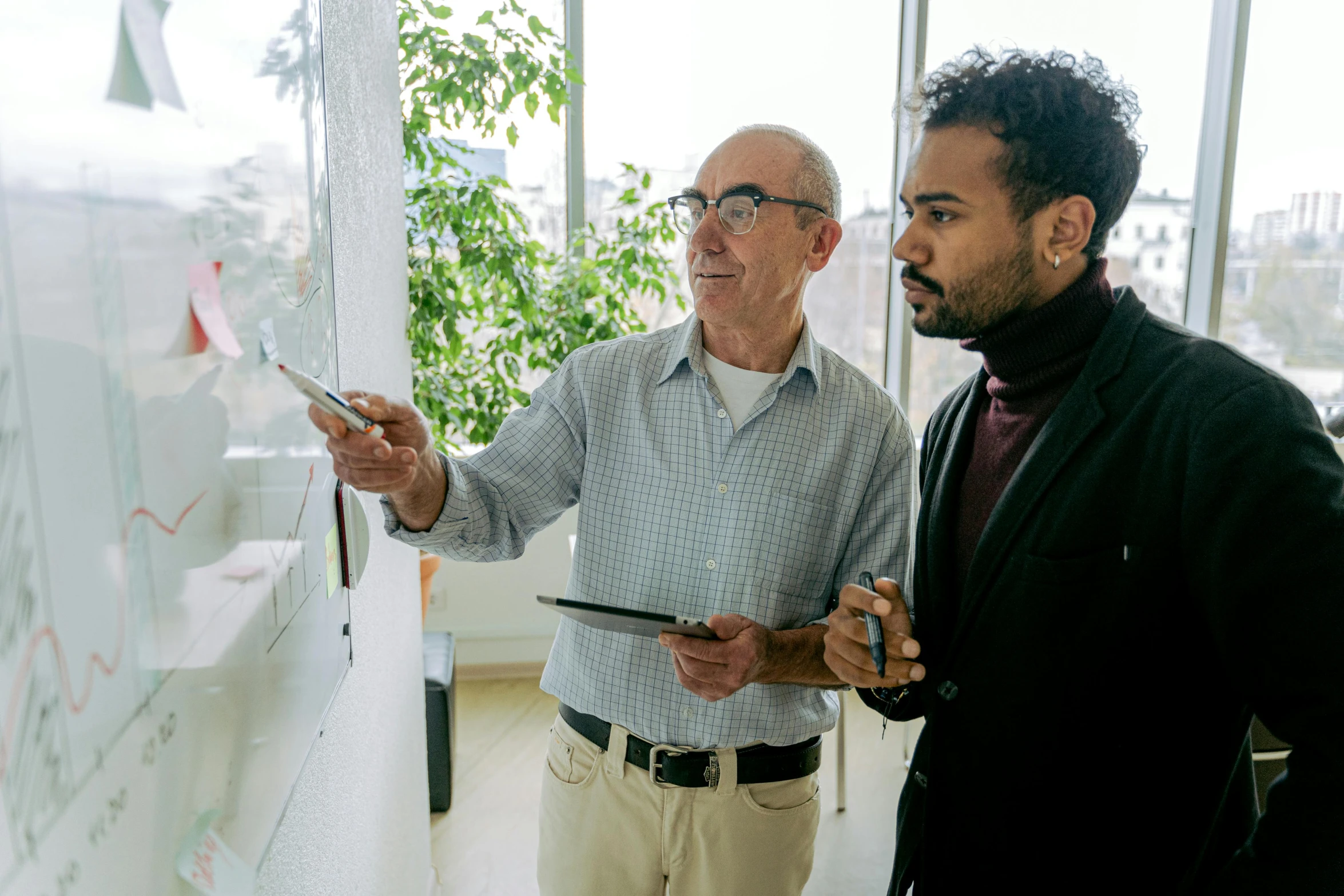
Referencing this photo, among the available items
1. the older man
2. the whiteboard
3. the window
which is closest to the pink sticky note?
the whiteboard

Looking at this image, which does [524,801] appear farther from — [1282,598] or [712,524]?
[1282,598]

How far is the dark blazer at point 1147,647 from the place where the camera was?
85cm

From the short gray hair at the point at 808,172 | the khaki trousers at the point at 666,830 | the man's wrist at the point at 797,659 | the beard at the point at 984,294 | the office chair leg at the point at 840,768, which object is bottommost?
the office chair leg at the point at 840,768

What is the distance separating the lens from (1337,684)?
32.8 inches

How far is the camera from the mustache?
1149 mm

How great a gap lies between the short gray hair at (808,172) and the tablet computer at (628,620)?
2.19 ft

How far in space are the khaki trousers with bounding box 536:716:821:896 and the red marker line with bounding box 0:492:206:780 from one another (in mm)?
878

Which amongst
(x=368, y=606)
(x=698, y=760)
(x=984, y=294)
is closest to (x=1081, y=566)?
(x=984, y=294)

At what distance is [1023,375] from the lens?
3.76ft

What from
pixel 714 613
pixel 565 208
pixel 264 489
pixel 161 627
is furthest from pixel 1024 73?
pixel 565 208

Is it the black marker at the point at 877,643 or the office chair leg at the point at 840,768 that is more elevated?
the black marker at the point at 877,643

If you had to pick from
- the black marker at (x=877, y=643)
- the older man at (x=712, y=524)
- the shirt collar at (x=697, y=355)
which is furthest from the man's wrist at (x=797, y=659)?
the shirt collar at (x=697, y=355)

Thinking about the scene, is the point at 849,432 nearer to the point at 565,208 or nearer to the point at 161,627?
the point at 161,627

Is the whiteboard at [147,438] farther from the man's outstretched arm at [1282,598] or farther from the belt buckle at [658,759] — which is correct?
the man's outstretched arm at [1282,598]
